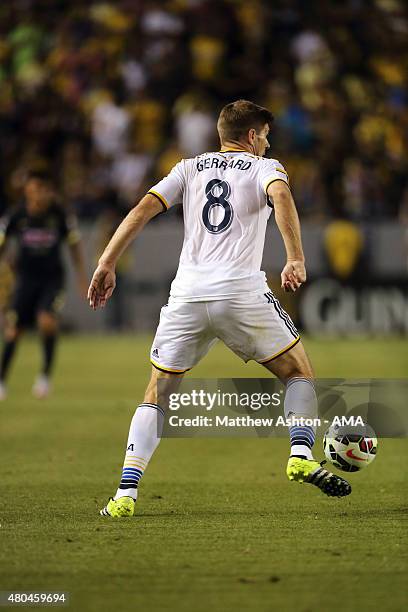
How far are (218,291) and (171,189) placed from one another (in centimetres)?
60

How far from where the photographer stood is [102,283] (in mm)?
6289

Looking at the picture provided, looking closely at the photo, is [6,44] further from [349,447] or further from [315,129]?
[349,447]

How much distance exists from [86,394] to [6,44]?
11.9 metres

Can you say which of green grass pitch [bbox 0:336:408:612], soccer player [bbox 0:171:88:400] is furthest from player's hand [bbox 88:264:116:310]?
soccer player [bbox 0:171:88:400]

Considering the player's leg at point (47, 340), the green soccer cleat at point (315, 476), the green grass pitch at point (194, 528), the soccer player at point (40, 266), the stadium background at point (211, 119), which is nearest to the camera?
the green grass pitch at point (194, 528)

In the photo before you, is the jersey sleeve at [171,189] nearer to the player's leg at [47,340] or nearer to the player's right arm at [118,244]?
the player's right arm at [118,244]

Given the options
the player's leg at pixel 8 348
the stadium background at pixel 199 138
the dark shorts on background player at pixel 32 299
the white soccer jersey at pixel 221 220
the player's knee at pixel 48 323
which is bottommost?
the white soccer jersey at pixel 221 220

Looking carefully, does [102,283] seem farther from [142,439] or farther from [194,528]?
[194,528]

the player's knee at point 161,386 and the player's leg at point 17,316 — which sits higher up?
the player's leg at point 17,316

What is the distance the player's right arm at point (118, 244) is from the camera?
623 cm

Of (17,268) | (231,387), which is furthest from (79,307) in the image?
(231,387)

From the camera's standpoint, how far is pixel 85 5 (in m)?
24.2

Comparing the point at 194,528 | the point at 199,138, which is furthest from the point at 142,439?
the point at 199,138

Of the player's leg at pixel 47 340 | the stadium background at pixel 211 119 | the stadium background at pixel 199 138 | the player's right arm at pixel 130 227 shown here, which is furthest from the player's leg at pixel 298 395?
the stadium background at pixel 211 119
